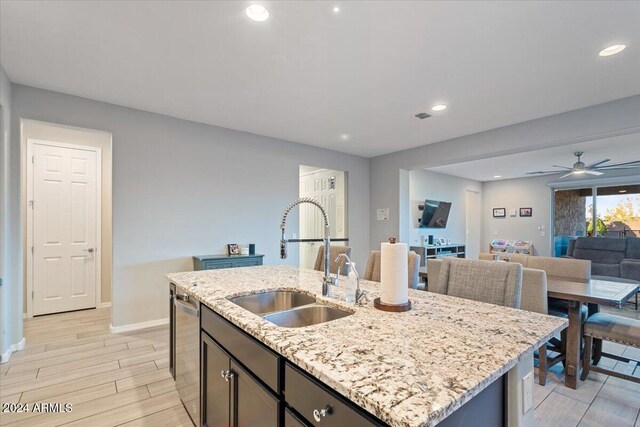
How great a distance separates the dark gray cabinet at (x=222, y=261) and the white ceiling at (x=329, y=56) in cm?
178

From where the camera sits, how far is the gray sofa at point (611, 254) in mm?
5530

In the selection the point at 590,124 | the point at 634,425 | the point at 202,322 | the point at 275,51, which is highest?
the point at 275,51

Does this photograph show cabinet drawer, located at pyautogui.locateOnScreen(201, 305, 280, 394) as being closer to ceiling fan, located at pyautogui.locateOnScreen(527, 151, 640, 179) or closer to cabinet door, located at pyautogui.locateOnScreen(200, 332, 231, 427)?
cabinet door, located at pyautogui.locateOnScreen(200, 332, 231, 427)

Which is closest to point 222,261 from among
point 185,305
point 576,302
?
point 185,305

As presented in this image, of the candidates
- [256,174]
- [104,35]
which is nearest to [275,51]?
[104,35]

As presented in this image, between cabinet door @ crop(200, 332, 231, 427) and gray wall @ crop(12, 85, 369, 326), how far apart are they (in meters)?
2.43

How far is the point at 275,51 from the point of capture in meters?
2.39

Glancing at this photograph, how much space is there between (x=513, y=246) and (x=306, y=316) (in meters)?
8.05

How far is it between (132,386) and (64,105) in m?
2.89

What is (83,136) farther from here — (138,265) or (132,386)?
(132,386)

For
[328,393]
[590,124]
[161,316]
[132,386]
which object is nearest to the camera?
[328,393]

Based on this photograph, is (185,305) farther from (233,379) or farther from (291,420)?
(291,420)

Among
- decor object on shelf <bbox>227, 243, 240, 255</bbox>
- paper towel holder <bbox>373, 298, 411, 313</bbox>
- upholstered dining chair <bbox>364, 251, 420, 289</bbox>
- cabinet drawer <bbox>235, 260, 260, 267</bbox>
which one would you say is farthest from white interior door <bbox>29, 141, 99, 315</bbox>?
paper towel holder <bbox>373, 298, 411, 313</bbox>

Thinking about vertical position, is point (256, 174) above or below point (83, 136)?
below
